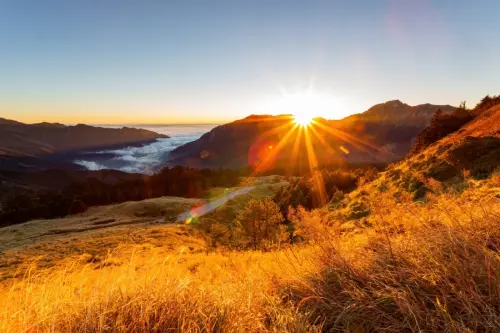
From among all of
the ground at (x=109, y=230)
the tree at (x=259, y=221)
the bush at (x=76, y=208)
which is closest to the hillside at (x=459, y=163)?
the tree at (x=259, y=221)

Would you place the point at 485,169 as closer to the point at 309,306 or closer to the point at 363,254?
the point at 363,254

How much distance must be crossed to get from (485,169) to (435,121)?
22.8 m

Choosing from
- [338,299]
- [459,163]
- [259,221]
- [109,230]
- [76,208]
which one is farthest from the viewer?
[76,208]

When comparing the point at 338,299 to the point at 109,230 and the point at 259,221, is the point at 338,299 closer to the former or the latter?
the point at 259,221

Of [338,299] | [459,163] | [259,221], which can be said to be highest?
[459,163]

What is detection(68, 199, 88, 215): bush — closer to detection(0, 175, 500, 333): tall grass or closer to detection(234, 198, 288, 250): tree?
detection(234, 198, 288, 250): tree

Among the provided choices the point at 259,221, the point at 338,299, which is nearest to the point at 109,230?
the point at 259,221

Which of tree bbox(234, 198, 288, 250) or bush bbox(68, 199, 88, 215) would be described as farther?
bush bbox(68, 199, 88, 215)

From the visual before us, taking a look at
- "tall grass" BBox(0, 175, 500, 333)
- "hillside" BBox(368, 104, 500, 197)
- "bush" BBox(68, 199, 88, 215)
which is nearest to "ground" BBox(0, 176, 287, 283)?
"bush" BBox(68, 199, 88, 215)

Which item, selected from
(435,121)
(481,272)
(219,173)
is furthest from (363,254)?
(219,173)

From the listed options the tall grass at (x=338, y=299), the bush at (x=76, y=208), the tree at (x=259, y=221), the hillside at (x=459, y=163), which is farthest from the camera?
the bush at (x=76, y=208)

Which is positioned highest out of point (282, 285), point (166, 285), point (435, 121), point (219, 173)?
point (435, 121)

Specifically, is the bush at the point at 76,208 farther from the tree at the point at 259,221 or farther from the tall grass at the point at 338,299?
the tall grass at the point at 338,299

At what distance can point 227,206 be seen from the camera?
59125 mm
